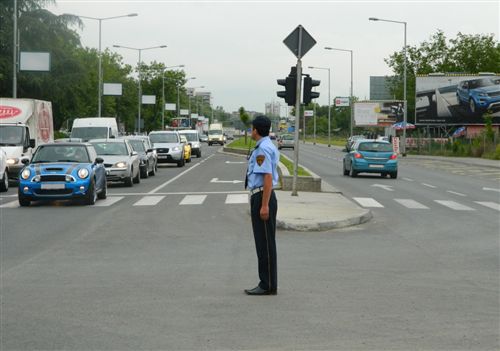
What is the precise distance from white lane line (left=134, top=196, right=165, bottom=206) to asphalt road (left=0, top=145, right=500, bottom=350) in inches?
65.8

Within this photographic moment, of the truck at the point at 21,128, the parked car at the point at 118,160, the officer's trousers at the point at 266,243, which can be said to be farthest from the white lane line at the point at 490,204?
the officer's trousers at the point at 266,243

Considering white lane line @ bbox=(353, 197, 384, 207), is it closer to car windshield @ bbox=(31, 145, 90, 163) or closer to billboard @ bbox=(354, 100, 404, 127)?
car windshield @ bbox=(31, 145, 90, 163)

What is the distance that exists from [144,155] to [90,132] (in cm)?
844

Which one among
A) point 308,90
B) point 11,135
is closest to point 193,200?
point 308,90

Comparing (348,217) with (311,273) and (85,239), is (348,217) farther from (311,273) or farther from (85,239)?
(311,273)

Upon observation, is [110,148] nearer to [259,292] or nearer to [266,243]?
[266,243]

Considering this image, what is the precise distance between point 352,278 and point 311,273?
1.90 ft

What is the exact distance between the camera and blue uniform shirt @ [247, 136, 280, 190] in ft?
29.4

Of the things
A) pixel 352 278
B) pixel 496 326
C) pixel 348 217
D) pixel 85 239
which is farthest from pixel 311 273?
pixel 348 217

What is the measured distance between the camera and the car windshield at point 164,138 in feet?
149

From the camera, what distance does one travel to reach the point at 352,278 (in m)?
10.3

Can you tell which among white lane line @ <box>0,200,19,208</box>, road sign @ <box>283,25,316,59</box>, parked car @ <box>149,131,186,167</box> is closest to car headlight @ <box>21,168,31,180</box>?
white lane line @ <box>0,200,19,208</box>

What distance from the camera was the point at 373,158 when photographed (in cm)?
3388

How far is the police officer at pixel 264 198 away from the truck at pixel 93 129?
3238cm
